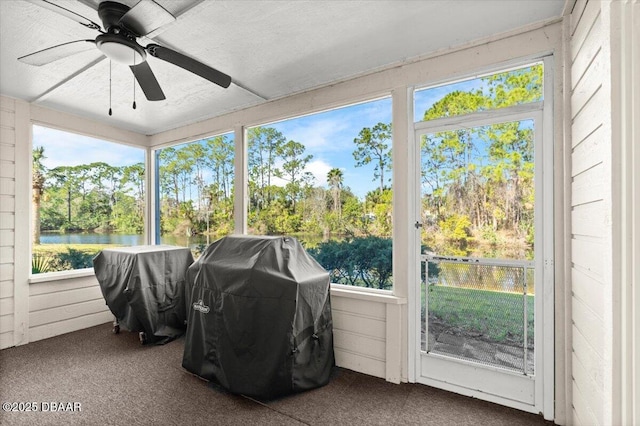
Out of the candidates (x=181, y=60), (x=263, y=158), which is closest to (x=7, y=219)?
(x=263, y=158)

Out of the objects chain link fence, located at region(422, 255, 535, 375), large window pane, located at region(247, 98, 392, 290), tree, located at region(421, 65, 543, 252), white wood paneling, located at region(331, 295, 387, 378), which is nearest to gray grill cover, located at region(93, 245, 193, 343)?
large window pane, located at region(247, 98, 392, 290)

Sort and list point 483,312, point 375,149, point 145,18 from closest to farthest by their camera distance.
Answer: point 145,18 → point 483,312 → point 375,149

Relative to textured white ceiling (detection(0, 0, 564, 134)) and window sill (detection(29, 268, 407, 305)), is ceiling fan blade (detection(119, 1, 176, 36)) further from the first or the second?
window sill (detection(29, 268, 407, 305))

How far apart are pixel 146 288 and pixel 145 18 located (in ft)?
8.62

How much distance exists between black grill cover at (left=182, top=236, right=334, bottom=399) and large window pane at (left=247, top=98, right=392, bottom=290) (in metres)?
0.56

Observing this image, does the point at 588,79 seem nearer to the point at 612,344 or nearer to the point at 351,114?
the point at 612,344

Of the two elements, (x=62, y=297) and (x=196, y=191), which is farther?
(x=196, y=191)

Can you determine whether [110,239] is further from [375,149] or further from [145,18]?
[375,149]

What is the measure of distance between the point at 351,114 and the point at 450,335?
2157 millimetres

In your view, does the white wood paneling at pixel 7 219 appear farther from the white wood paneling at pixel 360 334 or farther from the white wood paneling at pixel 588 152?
the white wood paneling at pixel 588 152

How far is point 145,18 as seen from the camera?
161 centimetres

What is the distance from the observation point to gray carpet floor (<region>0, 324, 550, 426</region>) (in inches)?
81.6

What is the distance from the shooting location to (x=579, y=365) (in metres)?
1.79

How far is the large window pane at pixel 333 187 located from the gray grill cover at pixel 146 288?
3.52 ft
